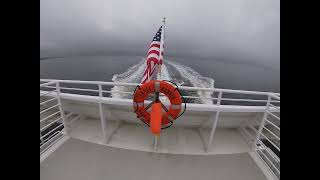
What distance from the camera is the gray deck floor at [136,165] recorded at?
2.32 meters

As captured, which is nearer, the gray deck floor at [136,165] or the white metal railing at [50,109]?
the gray deck floor at [136,165]

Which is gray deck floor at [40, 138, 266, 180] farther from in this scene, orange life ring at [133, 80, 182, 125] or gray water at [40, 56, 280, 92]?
gray water at [40, 56, 280, 92]

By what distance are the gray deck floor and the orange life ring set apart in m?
0.58

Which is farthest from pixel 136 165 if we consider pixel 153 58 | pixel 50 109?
pixel 50 109

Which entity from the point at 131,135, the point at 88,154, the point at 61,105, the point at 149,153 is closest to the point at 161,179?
the point at 149,153

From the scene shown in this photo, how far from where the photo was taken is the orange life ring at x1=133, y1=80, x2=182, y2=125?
2.26 metres

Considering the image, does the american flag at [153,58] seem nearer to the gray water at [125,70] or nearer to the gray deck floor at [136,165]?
the gray deck floor at [136,165]

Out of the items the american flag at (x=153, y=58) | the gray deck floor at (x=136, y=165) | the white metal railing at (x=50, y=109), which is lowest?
the gray deck floor at (x=136, y=165)

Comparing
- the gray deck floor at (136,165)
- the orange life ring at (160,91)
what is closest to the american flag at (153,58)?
the orange life ring at (160,91)

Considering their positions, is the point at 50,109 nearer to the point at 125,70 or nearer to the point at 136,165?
the point at 136,165

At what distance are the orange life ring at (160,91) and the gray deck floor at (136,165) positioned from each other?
1.89ft

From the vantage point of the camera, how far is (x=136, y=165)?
2.46 m

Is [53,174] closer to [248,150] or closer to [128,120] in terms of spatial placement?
[128,120]

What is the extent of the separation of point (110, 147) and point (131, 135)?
14.0 inches
